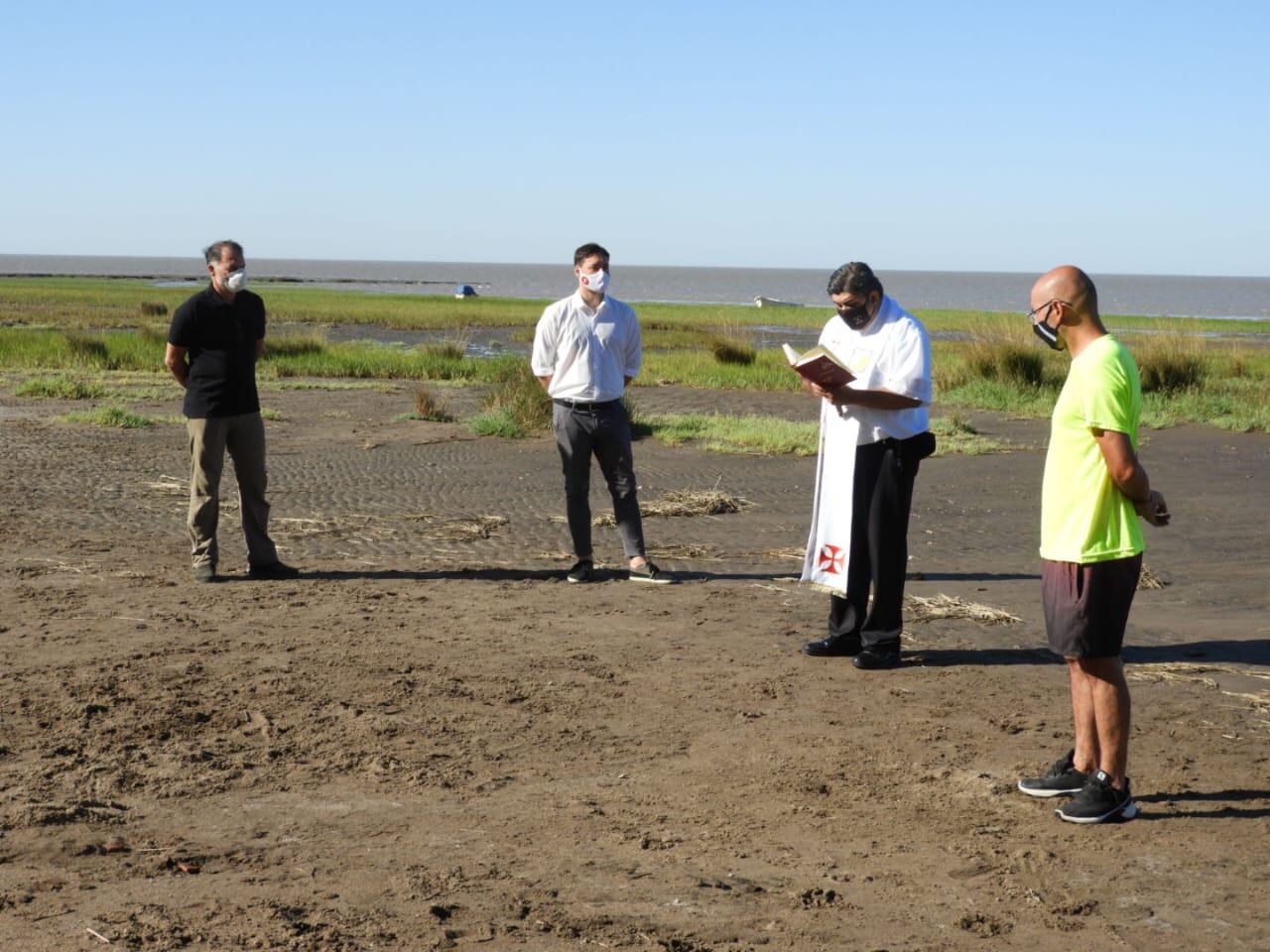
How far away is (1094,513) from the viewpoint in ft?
16.0

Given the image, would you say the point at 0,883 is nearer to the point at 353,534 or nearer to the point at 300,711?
the point at 300,711

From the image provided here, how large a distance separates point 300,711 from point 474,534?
468cm

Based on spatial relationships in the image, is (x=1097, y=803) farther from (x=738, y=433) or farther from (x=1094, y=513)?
(x=738, y=433)

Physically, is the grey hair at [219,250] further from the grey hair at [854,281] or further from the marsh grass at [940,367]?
the marsh grass at [940,367]

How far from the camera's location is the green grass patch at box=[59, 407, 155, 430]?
18312mm

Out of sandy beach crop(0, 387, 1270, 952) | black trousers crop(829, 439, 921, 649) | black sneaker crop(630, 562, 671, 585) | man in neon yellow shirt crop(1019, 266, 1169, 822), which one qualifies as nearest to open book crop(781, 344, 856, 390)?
black trousers crop(829, 439, 921, 649)

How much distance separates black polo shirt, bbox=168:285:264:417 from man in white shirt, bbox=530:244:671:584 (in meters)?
1.76

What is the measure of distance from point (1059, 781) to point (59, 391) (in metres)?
19.8

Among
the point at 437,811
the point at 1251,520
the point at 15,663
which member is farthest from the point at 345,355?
the point at 437,811

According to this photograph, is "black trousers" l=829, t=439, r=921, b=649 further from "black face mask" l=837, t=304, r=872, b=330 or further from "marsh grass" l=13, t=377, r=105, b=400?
"marsh grass" l=13, t=377, r=105, b=400

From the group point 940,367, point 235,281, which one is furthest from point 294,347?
point 235,281

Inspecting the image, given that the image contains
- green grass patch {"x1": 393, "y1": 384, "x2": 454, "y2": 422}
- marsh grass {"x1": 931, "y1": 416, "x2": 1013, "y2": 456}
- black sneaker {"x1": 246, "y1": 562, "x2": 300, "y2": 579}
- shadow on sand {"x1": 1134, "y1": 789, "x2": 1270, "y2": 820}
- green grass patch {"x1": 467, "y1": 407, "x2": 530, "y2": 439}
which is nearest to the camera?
shadow on sand {"x1": 1134, "y1": 789, "x2": 1270, "y2": 820}

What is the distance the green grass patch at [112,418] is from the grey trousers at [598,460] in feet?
34.6

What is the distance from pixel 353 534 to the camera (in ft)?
36.0
